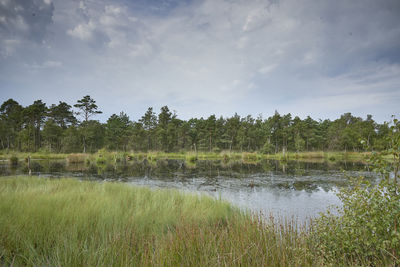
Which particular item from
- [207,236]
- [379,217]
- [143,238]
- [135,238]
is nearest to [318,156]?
[379,217]

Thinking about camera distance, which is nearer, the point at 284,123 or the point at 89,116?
the point at 89,116

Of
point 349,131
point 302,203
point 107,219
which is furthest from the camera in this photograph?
point 349,131

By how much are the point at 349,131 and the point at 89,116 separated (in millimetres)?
56038

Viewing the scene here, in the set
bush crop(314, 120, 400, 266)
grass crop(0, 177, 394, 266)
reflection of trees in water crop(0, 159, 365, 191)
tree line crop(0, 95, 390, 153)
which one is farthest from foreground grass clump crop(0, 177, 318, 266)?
tree line crop(0, 95, 390, 153)

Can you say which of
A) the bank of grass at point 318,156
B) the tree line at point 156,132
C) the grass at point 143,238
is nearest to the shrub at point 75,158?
the tree line at point 156,132

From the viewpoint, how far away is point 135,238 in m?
2.89

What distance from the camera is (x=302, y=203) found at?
692 centimetres

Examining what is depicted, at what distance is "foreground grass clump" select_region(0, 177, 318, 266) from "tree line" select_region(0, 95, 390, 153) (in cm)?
3861

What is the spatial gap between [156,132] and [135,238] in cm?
4656

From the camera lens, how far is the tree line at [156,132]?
128ft

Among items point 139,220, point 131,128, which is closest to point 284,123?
point 131,128

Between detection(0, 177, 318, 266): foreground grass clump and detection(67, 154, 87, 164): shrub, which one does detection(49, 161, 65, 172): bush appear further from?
detection(0, 177, 318, 266): foreground grass clump

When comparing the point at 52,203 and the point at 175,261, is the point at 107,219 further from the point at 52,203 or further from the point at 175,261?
the point at 175,261

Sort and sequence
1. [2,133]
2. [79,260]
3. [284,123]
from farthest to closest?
[284,123], [2,133], [79,260]
